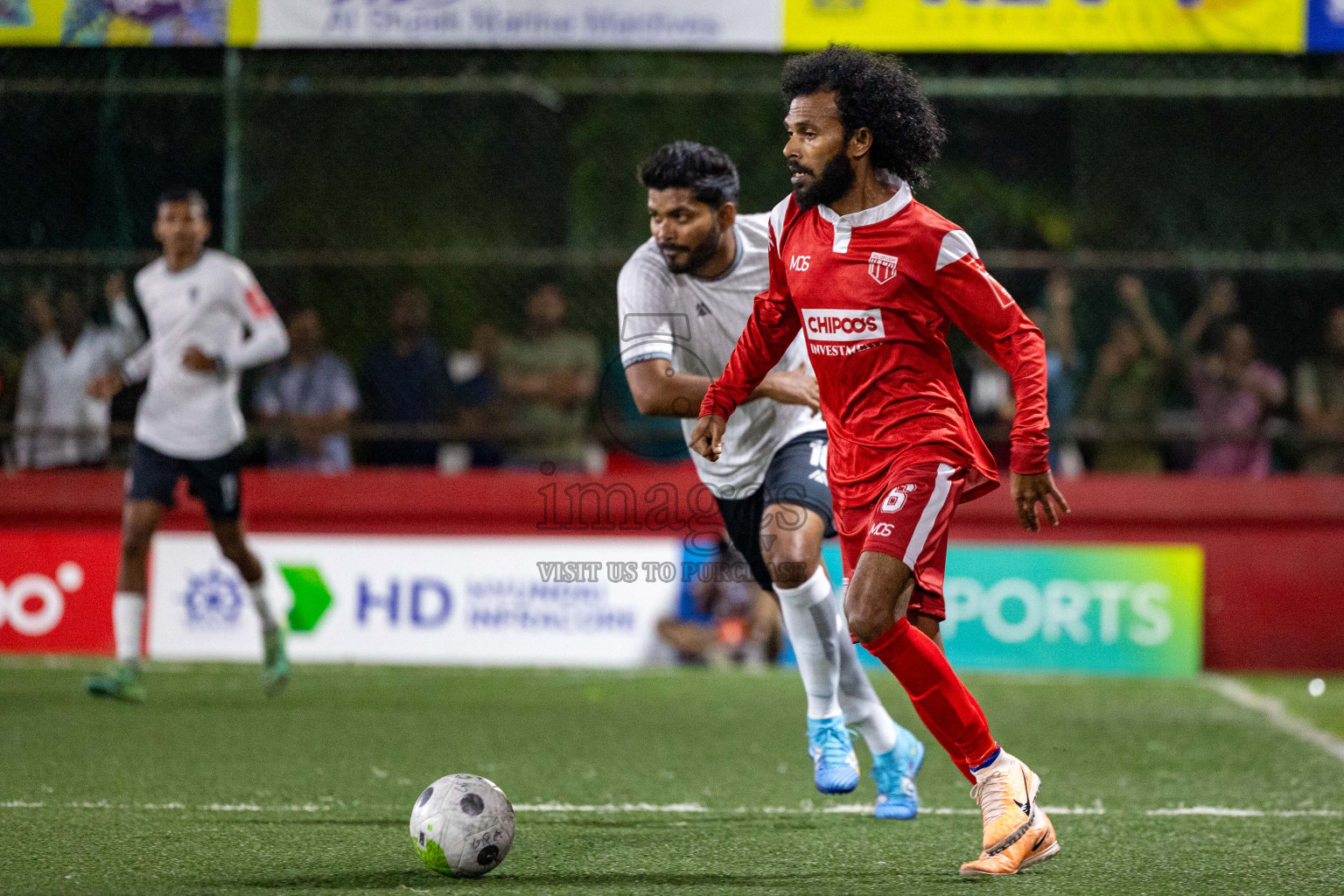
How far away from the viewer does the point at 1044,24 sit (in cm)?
950

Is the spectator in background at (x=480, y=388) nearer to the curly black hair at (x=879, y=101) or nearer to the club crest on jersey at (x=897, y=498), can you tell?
the curly black hair at (x=879, y=101)

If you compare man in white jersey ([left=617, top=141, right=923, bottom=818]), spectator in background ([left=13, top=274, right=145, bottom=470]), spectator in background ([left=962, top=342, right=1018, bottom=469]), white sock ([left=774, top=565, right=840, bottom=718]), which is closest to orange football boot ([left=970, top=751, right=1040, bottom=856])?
man in white jersey ([left=617, top=141, right=923, bottom=818])

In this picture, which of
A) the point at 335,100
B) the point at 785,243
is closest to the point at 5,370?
the point at 335,100

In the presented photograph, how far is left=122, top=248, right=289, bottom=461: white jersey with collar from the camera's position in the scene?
7.84 metres

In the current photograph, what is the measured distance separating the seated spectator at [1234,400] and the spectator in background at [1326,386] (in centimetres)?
15

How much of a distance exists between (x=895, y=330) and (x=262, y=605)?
4687 mm

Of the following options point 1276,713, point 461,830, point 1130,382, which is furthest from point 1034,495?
point 1130,382

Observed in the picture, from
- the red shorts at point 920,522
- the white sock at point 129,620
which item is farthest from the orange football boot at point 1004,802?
the white sock at point 129,620

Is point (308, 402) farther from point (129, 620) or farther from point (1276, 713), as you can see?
point (1276, 713)

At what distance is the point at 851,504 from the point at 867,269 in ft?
2.09

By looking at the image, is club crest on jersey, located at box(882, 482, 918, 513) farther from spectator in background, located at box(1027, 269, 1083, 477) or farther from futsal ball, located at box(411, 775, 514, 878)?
spectator in background, located at box(1027, 269, 1083, 477)

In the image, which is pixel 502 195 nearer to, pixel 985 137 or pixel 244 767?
pixel 985 137

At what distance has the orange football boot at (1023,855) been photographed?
4.07 metres

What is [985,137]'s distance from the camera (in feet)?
33.5
